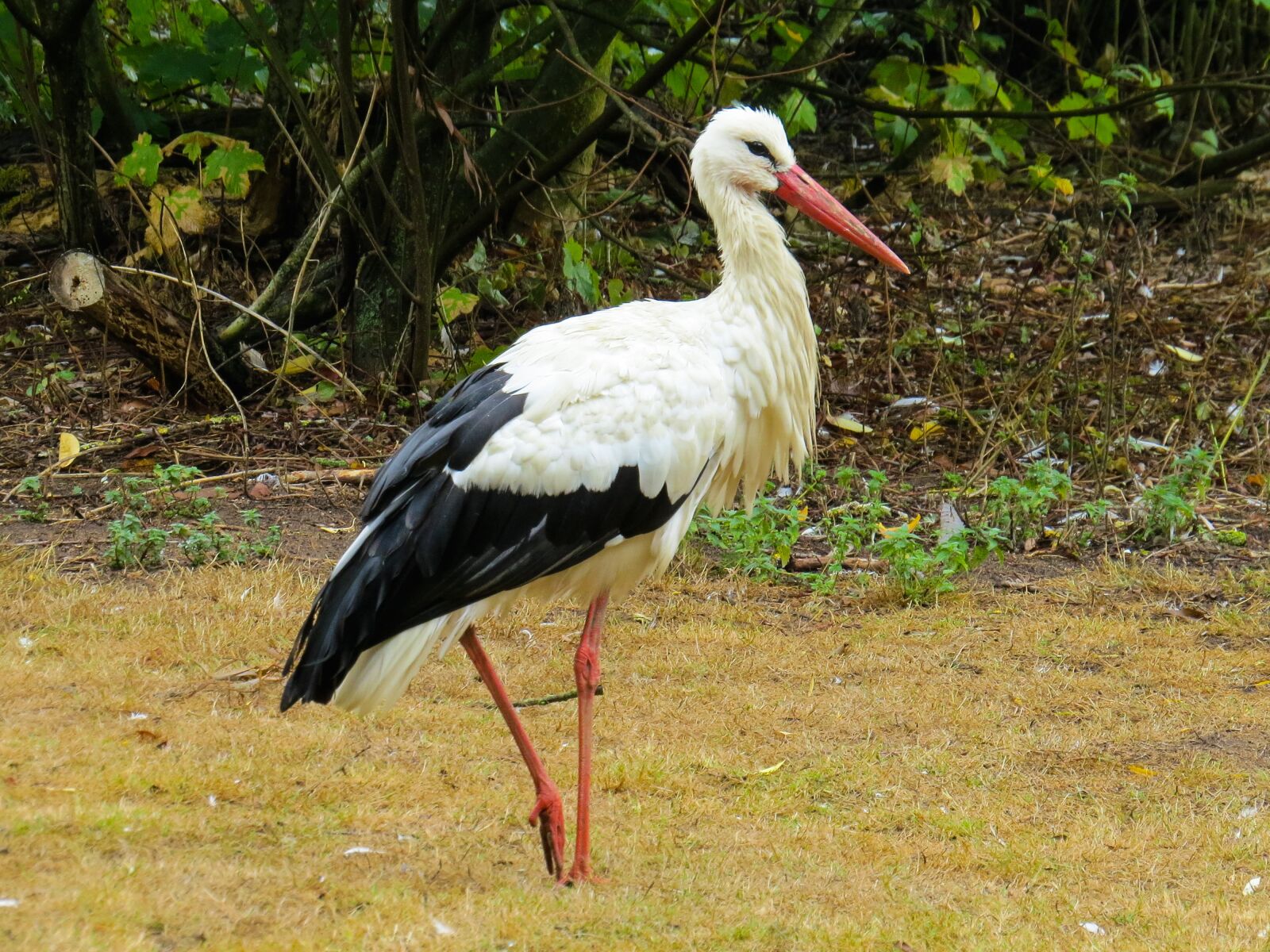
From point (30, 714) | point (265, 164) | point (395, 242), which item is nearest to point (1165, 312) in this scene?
point (395, 242)

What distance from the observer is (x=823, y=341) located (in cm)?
872

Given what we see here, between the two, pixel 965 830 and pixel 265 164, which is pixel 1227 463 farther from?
pixel 265 164

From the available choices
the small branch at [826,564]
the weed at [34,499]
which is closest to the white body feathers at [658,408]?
the small branch at [826,564]

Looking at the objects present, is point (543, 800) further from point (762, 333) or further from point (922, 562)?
point (922, 562)

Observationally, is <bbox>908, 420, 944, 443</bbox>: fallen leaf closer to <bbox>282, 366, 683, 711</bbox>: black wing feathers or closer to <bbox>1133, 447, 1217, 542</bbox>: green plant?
<bbox>1133, 447, 1217, 542</bbox>: green plant

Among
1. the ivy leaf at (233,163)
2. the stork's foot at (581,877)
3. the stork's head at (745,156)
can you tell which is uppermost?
the stork's head at (745,156)

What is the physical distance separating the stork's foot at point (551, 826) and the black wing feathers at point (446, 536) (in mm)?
548

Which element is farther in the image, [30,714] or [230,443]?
[230,443]

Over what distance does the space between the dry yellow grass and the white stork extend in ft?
1.21

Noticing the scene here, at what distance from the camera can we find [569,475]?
403 centimetres

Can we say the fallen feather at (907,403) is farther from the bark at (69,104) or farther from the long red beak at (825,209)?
the bark at (69,104)

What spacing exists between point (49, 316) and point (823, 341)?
462 cm

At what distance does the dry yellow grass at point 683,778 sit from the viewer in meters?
3.42

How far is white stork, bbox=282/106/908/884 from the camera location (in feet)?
12.6
